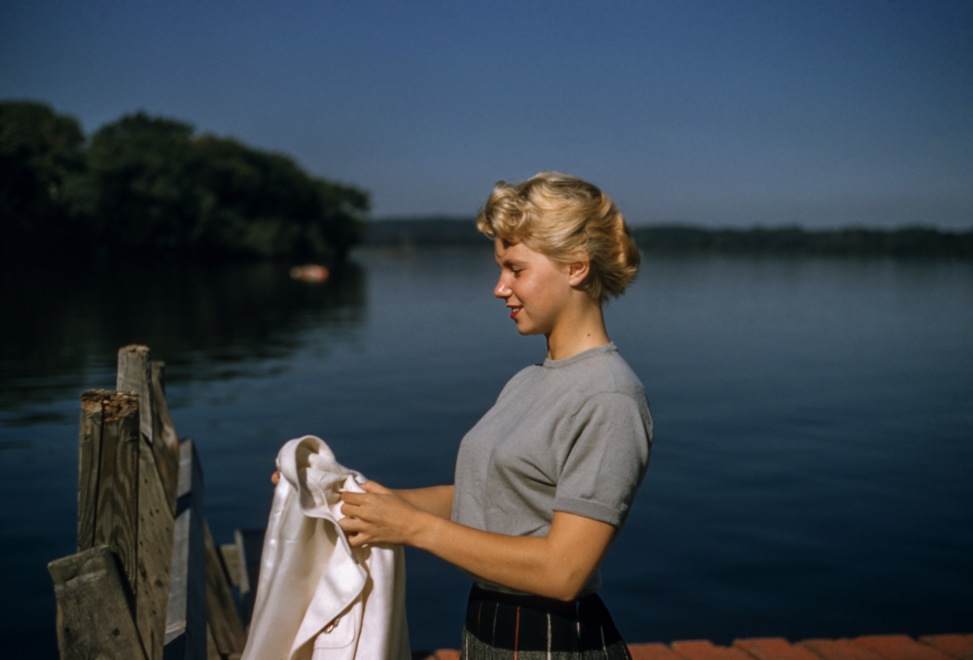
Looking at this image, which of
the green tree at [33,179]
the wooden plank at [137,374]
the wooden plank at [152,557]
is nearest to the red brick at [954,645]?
the wooden plank at [152,557]

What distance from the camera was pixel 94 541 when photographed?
2.63 m

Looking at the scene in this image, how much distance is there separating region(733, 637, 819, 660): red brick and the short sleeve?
3154 millimetres

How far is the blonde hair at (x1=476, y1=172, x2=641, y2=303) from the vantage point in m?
2.40

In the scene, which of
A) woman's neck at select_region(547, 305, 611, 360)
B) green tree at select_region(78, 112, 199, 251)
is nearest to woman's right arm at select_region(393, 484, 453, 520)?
woman's neck at select_region(547, 305, 611, 360)

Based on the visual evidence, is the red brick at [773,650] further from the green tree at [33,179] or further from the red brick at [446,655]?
the green tree at [33,179]

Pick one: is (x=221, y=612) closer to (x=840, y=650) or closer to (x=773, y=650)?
(x=773, y=650)

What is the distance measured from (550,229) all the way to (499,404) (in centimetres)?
53

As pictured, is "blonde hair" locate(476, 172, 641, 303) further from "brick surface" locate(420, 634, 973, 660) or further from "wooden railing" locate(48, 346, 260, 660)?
"brick surface" locate(420, 634, 973, 660)

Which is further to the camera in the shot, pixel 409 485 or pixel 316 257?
pixel 316 257

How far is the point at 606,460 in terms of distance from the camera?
2.24m

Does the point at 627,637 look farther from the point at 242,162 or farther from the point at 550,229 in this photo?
the point at 242,162

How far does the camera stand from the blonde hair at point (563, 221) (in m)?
2.40

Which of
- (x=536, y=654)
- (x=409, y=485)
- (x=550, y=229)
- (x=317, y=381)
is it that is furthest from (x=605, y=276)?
(x=317, y=381)

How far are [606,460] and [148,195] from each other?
3536 inches
